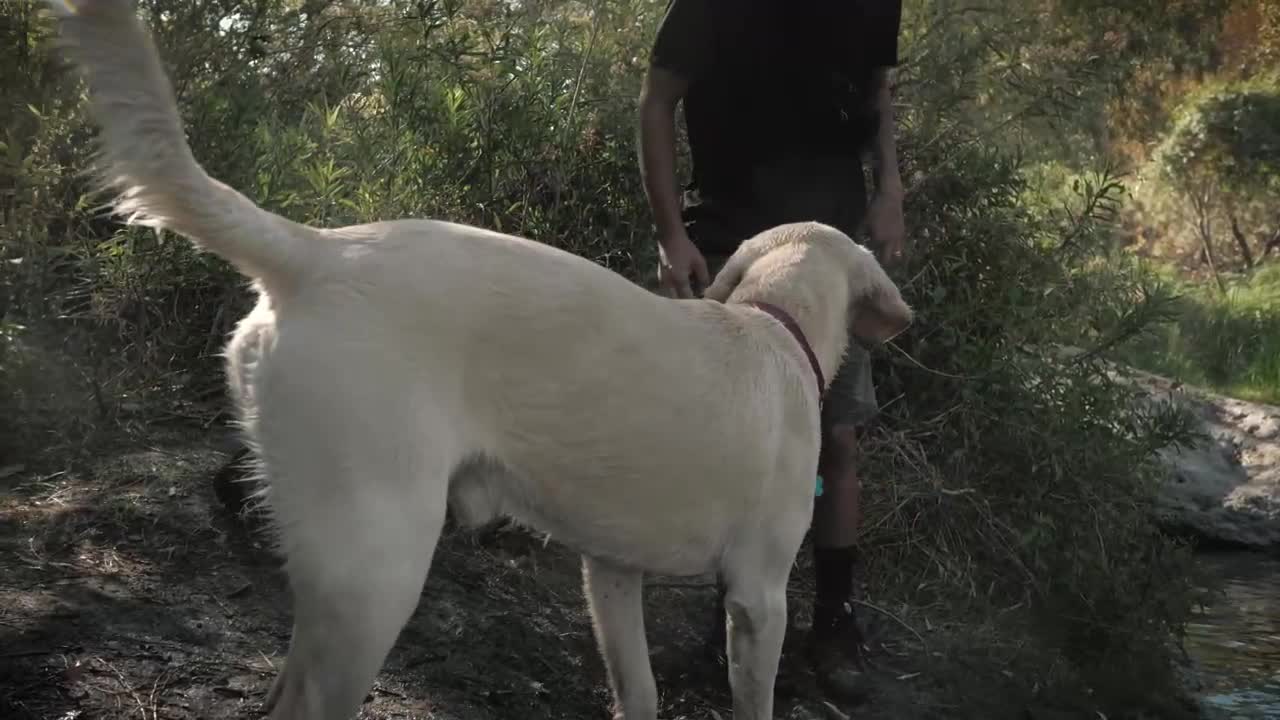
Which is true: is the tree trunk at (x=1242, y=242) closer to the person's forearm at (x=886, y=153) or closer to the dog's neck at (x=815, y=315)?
the person's forearm at (x=886, y=153)

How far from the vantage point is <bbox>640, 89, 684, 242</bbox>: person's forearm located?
3.68 meters

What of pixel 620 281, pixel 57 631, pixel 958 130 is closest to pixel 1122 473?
pixel 958 130

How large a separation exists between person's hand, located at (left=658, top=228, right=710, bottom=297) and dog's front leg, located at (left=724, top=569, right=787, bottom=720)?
92 cm

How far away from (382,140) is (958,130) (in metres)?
2.47

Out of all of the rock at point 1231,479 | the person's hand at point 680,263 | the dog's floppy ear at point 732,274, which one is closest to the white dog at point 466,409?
the dog's floppy ear at point 732,274

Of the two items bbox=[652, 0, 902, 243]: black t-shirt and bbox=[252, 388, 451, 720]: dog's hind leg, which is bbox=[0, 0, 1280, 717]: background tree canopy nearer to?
bbox=[652, 0, 902, 243]: black t-shirt

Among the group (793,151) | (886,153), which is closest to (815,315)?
(793,151)

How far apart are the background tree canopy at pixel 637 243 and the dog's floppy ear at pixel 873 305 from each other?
1584 mm

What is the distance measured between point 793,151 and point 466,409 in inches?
65.7

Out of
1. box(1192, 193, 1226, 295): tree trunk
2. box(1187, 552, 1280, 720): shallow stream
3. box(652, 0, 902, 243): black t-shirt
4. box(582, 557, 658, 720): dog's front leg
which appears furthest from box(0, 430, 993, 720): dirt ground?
box(1192, 193, 1226, 295): tree trunk

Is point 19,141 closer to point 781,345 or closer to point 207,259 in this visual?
point 207,259

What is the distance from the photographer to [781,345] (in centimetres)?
318

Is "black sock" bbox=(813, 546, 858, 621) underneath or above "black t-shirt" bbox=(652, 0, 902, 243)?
underneath

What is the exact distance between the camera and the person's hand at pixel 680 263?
142 inches
